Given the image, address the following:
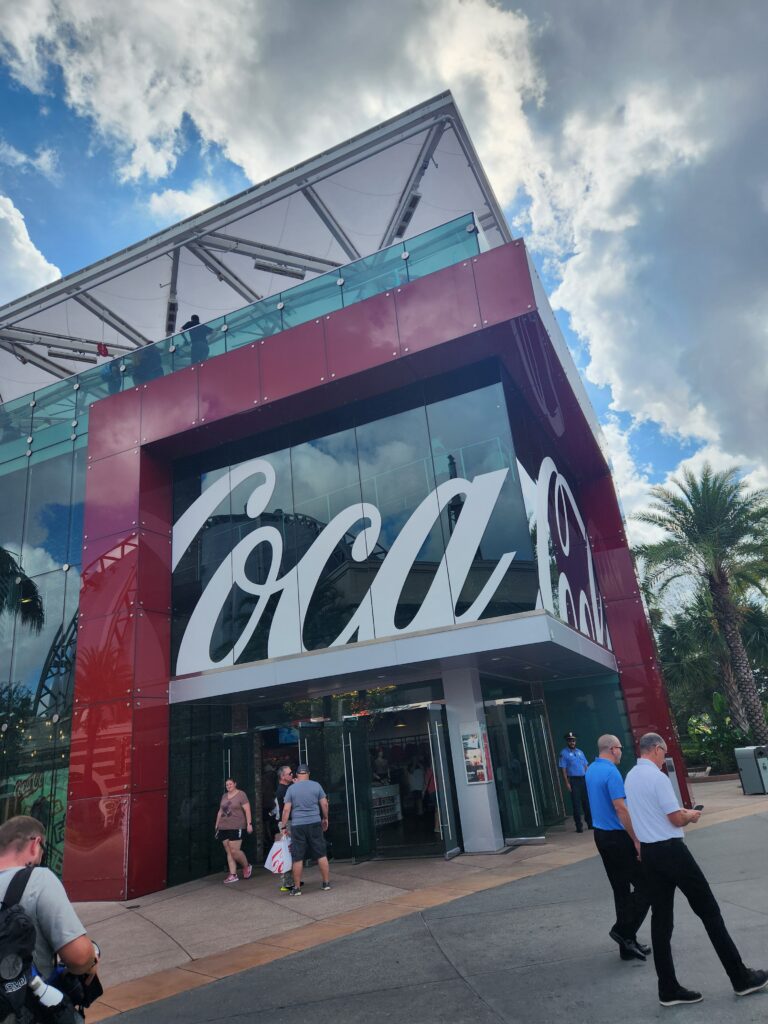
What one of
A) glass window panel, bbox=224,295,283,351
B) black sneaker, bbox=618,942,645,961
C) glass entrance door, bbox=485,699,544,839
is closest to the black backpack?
black sneaker, bbox=618,942,645,961

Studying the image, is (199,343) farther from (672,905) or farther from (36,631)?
(672,905)

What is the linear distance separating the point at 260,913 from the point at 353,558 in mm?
5770

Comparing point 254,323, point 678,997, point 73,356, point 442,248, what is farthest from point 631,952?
point 73,356

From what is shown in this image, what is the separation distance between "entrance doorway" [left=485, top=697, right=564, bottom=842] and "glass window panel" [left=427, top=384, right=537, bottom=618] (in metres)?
3.03

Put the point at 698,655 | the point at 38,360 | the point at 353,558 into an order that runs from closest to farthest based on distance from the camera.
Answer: the point at 353,558 → the point at 38,360 → the point at 698,655

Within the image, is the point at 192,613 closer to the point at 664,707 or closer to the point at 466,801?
the point at 466,801

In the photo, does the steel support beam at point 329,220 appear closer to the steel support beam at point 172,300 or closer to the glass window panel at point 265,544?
the steel support beam at point 172,300

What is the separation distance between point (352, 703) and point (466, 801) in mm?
2810

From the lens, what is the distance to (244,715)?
14727 millimetres

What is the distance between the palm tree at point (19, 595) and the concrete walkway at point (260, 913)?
19.2ft

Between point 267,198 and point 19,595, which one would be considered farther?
point 267,198

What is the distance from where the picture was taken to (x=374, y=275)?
13.5 metres

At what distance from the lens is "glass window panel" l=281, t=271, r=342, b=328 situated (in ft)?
45.1

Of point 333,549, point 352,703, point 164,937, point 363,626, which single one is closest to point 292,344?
point 333,549
